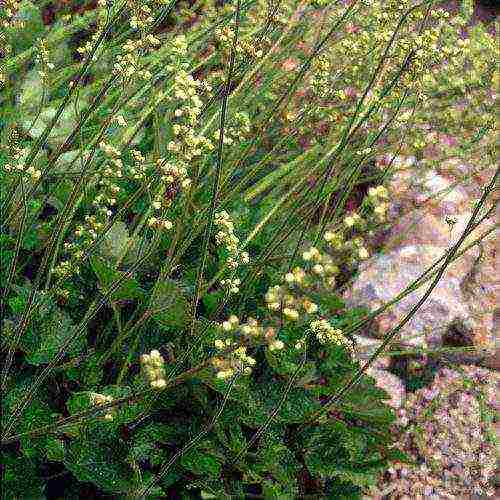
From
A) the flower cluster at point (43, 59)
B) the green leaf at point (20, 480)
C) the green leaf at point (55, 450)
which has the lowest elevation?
the green leaf at point (20, 480)

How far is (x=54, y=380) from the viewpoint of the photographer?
2189 millimetres

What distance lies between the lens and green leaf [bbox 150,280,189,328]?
1.99 meters

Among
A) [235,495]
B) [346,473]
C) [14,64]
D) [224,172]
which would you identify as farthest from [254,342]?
[14,64]

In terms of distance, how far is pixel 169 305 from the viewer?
2.05m

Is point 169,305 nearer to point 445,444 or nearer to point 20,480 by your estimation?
point 20,480

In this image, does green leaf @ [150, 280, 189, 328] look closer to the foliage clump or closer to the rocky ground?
the foliage clump

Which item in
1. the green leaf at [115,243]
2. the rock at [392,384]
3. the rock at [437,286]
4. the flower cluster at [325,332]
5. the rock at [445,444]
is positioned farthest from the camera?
the rock at [437,286]

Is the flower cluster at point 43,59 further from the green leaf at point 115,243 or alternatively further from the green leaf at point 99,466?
the green leaf at point 99,466

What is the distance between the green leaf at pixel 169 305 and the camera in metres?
1.99

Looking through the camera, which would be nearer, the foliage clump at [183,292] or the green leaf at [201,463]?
the foliage clump at [183,292]

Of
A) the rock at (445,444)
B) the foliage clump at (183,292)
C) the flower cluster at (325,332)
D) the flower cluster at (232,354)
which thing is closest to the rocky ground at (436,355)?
the rock at (445,444)

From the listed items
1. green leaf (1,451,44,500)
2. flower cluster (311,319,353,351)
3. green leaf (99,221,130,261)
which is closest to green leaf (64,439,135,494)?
green leaf (1,451,44,500)

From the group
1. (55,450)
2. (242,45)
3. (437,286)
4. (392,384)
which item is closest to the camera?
(242,45)

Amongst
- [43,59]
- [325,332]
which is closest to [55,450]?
[325,332]
